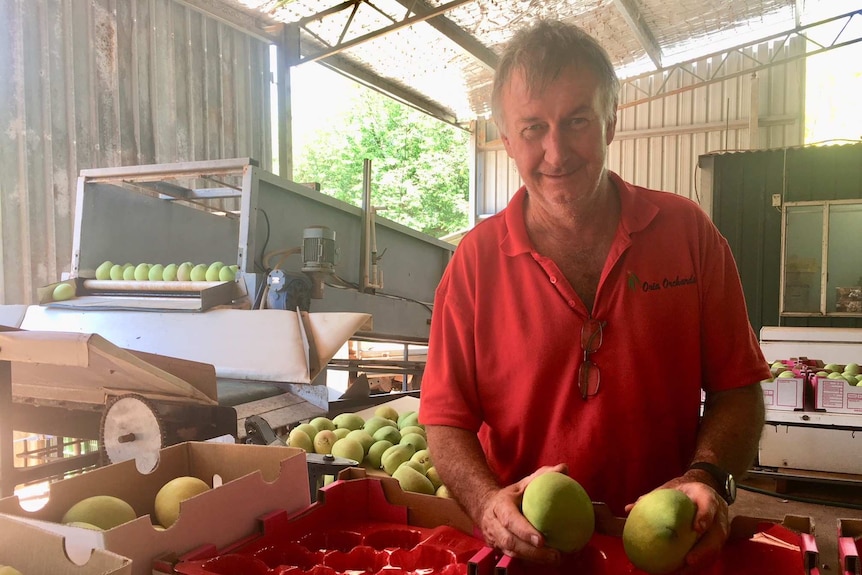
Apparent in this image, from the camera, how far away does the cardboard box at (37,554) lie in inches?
41.4

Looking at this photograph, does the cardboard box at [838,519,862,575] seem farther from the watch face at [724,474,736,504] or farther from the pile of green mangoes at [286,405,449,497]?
the pile of green mangoes at [286,405,449,497]

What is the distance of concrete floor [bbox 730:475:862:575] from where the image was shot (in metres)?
3.32

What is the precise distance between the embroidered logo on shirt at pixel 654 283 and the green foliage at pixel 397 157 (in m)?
15.6

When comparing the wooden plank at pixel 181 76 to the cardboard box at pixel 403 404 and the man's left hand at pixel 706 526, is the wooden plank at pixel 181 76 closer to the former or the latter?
the cardboard box at pixel 403 404

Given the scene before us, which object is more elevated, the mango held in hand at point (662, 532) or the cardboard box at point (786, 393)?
the mango held in hand at point (662, 532)

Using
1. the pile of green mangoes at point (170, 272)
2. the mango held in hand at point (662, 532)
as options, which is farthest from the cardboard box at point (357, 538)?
the pile of green mangoes at point (170, 272)

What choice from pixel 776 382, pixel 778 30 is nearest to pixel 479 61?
pixel 778 30

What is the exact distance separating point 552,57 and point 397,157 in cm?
1595

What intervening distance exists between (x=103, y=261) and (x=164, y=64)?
3.78m

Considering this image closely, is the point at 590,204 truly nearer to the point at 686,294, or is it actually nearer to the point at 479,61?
the point at 686,294

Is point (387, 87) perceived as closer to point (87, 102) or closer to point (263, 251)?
point (87, 102)

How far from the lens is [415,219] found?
17062 millimetres

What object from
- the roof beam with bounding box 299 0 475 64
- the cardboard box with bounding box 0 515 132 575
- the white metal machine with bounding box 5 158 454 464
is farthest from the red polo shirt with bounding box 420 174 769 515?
the roof beam with bounding box 299 0 475 64

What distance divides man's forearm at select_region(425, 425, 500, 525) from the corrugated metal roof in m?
5.94
